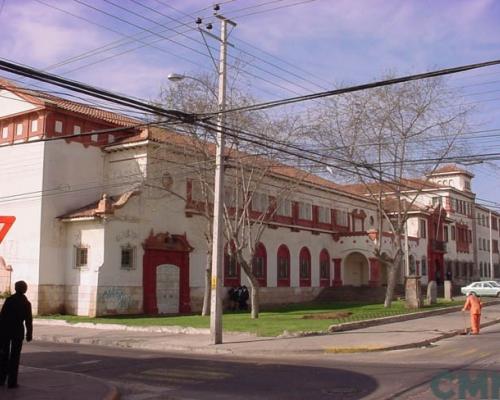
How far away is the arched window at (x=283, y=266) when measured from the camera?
140 ft

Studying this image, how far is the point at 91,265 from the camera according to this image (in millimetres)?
30234

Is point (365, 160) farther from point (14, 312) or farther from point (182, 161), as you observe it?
point (14, 312)

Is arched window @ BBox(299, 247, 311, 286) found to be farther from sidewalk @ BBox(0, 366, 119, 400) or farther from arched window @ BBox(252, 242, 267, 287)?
sidewalk @ BBox(0, 366, 119, 400)

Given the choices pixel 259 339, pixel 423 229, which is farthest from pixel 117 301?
pixel 423 229

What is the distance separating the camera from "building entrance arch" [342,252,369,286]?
50.9 meters

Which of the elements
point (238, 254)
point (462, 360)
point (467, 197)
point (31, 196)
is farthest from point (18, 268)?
point (467, 197)

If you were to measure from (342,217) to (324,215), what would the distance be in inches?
122

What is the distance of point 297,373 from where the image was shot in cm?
1265

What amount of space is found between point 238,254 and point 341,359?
11.2 meters

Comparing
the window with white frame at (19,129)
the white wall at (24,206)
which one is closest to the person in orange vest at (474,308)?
the white wall at (24,206)

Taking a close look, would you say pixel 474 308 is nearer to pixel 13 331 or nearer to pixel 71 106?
pixel 13 331

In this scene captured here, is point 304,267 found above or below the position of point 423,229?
below

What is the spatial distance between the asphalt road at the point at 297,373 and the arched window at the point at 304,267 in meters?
26.9

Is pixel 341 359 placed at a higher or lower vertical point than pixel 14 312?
lower
